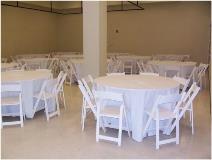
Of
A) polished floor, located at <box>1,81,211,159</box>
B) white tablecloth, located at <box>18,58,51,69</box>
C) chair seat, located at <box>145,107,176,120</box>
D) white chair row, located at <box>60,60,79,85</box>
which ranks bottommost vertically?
polished floor, located at <box>1,81,211,159</box>

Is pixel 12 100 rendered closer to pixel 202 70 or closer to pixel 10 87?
pixel 10 87

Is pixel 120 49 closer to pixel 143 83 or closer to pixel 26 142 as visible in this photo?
pixel 143 83

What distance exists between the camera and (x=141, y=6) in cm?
1195

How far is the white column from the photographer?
6.12 metres

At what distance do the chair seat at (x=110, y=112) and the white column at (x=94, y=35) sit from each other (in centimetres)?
231

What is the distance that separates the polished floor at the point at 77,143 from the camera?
342 centimetres

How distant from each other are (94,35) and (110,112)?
281 cm

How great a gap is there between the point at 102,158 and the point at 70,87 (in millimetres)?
4755

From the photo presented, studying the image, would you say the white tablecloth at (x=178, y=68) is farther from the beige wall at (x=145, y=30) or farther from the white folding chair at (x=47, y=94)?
the beige wall at (x=145, y=30)

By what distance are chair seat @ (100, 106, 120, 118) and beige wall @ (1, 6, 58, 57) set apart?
25.5ft

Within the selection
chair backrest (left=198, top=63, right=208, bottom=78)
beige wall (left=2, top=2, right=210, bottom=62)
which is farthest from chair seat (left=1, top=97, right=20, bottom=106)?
beige wall (left=2, top=2, right=210, bottom=62)

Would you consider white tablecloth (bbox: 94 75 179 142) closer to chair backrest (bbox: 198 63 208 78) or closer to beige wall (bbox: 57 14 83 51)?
chair backrest (bbox: 198 63 208 78)

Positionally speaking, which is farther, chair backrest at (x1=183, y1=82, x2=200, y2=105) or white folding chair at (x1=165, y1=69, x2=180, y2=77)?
white folding chair at (x1=165, y1=69, x2=180, y2=77)

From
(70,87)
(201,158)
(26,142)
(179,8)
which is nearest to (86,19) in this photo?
(70,87)
